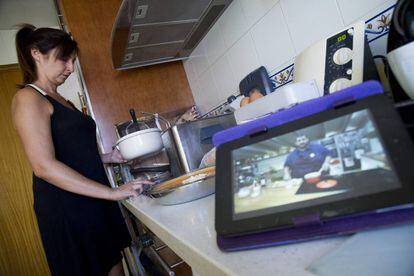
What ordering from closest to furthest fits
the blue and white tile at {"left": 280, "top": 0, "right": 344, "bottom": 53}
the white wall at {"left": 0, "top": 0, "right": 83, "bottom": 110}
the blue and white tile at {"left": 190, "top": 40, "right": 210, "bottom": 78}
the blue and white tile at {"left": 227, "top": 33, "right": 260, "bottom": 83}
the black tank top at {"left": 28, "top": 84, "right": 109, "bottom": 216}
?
the blue and white tile at {"left": 280, "top": 0, "right": 344, "bottom": 53}
the black tank top at {"left": 28, "top": 84, "right": 109, "bottom": 216}
the blue and white tile at {"left": 227, "top": 33, "right": 260, "bottom": 83}
the blue and white tile at {"left": 190, "top": 40, "right": 210, "bottom": 78}
the white wall at {"left": 0, "top": 0, "right": 83, "bottom": 110}

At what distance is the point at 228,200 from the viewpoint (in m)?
0.34

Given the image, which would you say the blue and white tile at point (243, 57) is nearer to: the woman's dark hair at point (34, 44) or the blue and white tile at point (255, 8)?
the blue and white tile at point (255, 8)

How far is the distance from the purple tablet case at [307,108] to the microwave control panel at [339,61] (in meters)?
0.35

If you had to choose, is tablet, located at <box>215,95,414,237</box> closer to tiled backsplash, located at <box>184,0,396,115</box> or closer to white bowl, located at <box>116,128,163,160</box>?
Result: tiled backsplash, located at <box>184,0,396,115</box>

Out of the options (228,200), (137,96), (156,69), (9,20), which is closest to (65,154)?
(228,200)

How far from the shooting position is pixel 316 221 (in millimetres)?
262

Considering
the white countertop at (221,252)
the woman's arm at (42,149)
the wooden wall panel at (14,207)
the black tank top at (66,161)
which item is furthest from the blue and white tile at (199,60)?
the wooden wall panel at (14,207)

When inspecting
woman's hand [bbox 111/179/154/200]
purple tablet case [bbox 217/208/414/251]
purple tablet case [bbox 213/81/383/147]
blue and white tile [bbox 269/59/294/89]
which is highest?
blue and white tile [bbox 269/59/294/89]

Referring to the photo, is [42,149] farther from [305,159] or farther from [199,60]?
[199,60]

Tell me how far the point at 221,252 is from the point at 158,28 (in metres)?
1.21

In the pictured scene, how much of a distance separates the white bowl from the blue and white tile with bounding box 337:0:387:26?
0.74m

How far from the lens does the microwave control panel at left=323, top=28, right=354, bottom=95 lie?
2.04ft

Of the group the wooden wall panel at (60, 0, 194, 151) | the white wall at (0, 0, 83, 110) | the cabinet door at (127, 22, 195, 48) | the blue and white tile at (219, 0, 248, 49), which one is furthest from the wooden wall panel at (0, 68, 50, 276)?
the blue and white tile at (219, 0, 248, 49)

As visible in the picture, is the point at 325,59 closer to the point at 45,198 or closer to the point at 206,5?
the point at 206,5
